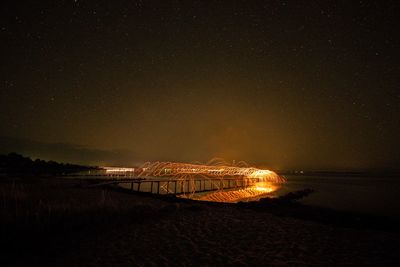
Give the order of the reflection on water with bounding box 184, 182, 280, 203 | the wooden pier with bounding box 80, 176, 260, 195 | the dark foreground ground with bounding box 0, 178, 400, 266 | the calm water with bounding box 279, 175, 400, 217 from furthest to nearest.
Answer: the wooden pier with bounding box 80, 176, 260, 195
the reflection on water with bounding box 184, 182, 280, 203
the calm water with bounding box 279, 175, 400, 217
the dark foreground ground with bounding box 0, 178, 400, 266

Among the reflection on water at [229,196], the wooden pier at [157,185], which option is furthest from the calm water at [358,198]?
the wooden pier at [157,185]

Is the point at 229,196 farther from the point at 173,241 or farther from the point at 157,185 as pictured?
the point at 173,241

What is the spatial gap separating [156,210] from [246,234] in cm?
544

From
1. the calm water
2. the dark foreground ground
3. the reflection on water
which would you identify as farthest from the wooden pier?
the dark foreground ground

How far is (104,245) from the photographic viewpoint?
24.4ft

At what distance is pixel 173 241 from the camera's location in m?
8.19

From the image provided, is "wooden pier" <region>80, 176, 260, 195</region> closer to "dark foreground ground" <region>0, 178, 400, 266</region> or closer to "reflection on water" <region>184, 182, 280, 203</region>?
"reflection on water" <region>184, 182, 280, 203</region>

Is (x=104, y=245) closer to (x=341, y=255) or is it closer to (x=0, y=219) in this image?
(x=0, y=219)

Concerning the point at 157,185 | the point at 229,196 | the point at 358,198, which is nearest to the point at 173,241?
the point at 229,196

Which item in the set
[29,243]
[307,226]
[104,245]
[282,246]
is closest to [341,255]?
[282,246]

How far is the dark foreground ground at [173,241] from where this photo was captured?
A: 21.4 ft

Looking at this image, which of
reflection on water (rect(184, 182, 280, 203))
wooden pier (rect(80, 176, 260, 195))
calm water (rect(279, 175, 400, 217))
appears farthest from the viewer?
wooden pier (rect(80, 176, 260, 195))

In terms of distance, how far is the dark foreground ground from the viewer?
654cm

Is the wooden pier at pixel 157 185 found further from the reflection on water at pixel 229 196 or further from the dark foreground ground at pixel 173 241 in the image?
the dark foreground ground at pixel 173 241
